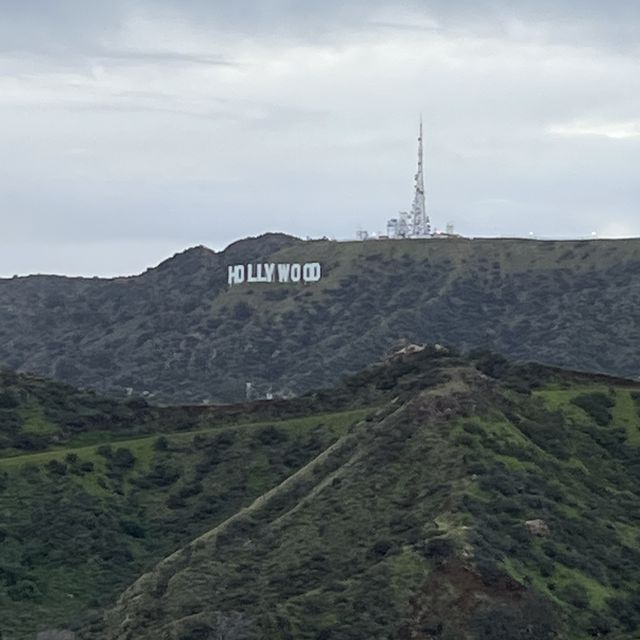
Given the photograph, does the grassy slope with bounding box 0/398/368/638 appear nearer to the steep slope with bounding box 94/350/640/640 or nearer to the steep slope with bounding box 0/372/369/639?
the steep slope with bounding box 0/372/369/639

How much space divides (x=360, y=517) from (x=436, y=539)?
7112 millimetres

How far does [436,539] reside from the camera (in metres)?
97.2

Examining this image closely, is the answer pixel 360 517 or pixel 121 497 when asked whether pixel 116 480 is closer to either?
pixel 121 497

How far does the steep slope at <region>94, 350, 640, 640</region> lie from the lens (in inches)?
3684

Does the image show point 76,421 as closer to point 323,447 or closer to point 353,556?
point 323,447

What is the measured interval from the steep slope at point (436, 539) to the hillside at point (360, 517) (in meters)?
0.11

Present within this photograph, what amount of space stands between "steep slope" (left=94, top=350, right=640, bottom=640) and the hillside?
11cm

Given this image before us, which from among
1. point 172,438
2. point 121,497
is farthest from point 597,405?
point 121,497

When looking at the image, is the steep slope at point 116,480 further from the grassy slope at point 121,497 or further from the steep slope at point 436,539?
the steep slope at point 436,539

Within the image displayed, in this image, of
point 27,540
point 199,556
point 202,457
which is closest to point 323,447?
point 202,457

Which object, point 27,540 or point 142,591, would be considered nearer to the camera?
point 142,591

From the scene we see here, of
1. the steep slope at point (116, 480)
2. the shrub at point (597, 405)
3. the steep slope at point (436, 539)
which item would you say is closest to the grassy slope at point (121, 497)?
the steep slope at point (116, 480)

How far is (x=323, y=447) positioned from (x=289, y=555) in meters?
25.4

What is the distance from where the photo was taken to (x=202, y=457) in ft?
424
